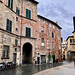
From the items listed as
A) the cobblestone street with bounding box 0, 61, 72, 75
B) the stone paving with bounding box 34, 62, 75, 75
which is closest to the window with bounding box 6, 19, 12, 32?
the cobblestone street with bounding box 0, 61, 72, 75

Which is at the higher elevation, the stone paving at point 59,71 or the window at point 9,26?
the window at point 9,26

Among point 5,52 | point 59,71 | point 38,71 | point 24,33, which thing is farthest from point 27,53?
point 59,71

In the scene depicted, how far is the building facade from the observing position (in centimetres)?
1577

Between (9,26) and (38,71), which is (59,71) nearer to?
(38,71)

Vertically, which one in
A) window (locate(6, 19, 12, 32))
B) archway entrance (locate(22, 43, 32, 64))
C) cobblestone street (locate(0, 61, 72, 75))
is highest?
window (locate(6, 19, 12, 32))

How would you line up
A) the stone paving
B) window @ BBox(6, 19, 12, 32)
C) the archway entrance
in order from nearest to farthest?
the stone paving
window @ BBox(6, 19, 12, 32)
the archway entrance

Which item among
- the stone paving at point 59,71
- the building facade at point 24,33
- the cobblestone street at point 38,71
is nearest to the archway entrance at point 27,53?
the building facade at point 24,33

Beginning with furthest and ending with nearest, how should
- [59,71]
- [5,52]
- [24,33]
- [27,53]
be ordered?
1. [27,53]
2. [24,33]
3. [5,52]
4. [59,71]

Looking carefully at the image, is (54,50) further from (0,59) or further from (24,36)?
(0,59)

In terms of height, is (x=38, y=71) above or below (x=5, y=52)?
below

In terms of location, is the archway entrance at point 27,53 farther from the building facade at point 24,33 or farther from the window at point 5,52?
the window at point 5,52

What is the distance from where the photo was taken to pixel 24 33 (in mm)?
21188

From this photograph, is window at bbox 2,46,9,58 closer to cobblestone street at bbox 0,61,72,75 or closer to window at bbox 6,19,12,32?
cobblestone street at bbox 0,61,72,75

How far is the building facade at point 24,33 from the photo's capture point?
15768mm
